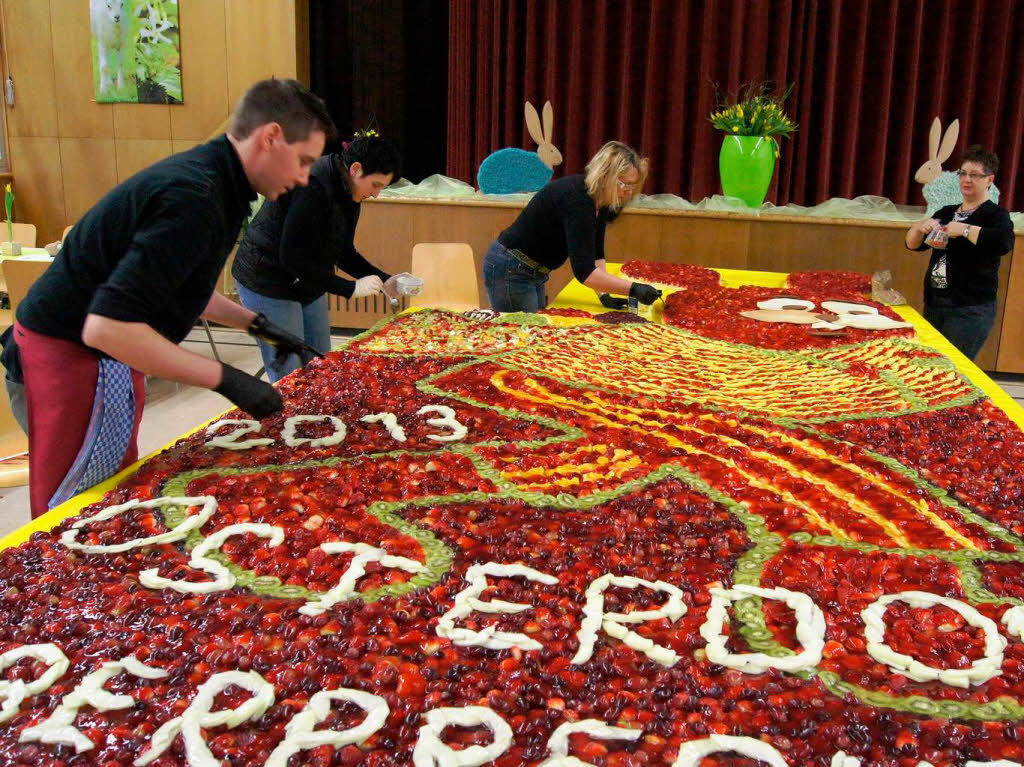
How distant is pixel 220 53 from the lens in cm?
616

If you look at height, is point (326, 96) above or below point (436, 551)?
above

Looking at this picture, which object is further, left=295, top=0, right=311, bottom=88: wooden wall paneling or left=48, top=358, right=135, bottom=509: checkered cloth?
left=295, top=0, right=311, bottom=88: wooden wall paneling

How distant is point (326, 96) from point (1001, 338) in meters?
4.79

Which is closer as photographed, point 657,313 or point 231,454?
point 231,454

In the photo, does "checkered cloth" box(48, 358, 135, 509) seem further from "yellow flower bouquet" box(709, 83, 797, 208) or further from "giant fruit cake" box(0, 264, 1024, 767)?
"yellow flower bouquet" box(709, 83, 797, 208)

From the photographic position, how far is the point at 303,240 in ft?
8.28

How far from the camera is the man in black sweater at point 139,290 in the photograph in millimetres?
1408

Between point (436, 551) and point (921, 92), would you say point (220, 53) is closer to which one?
point (921, 92)

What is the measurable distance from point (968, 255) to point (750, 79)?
3170 mm

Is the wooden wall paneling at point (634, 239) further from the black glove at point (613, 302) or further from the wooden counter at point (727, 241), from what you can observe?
the black glove at point (613, 302)

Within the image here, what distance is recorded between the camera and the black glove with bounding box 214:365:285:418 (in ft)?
5.11

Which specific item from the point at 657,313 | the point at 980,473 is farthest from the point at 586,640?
the point at 657,313

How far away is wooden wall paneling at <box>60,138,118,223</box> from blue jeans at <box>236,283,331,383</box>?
166 inches

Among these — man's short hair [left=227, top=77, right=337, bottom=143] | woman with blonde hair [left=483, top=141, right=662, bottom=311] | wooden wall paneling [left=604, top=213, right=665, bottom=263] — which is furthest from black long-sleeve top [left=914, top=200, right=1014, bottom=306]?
man's short hair [left=227, top=77, right=337, bottom=143]
